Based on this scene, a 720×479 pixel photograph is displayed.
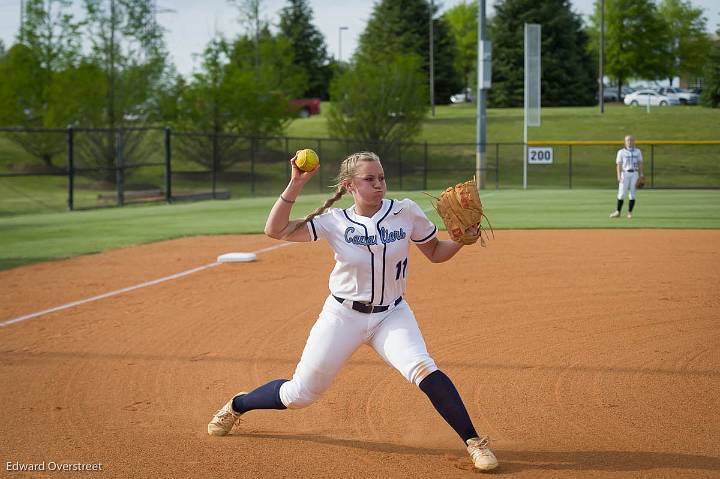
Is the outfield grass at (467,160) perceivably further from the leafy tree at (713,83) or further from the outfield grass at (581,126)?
the leafy tree at (713,83)

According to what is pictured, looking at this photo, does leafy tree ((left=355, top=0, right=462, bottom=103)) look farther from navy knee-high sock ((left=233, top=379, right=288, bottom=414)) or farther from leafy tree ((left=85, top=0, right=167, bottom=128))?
navy knee-high sock ((left=233, top=379, right=288, bottom=414))

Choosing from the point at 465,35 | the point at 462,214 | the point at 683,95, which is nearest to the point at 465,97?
the point at 465,35

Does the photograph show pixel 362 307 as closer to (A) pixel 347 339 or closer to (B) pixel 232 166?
(A) pixel 347 339

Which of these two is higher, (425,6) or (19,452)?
(425,6)

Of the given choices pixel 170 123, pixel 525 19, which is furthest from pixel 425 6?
pixel 170 123

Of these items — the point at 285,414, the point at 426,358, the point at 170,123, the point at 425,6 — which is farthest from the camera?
the point at 425,6

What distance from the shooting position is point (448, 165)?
4950 cm

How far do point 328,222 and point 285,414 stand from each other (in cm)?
161

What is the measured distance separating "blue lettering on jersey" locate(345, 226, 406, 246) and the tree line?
3177 cm

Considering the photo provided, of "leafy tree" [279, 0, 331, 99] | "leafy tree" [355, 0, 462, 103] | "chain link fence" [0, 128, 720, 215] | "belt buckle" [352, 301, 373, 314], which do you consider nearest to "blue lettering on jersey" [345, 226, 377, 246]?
"belt buckle" [352, 301, 373, 314]

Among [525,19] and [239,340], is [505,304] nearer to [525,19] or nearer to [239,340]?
[239,340]

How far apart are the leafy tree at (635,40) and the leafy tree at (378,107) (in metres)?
32.8

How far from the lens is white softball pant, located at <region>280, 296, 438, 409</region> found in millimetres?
4879

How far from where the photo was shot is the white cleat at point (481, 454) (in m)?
4.67
